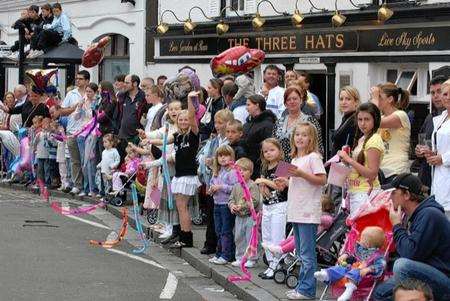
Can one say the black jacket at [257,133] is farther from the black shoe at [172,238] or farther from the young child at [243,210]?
the black shoe at [172,238]

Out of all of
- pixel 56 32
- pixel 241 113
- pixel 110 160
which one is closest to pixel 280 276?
pixel 241 113

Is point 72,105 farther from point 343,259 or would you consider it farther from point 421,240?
point 421,240

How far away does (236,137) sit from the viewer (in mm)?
12141

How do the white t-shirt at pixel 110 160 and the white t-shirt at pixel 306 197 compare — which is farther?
the white t-shirt at pixel 110 160

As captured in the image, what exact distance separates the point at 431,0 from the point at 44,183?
8707 mm

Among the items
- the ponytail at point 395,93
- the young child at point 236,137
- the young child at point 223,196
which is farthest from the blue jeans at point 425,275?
the young child at point 236,137

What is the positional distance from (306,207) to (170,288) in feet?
6.36

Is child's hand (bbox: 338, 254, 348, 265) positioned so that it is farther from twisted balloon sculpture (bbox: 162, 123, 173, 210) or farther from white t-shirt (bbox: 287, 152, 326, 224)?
twisted balloon sculpture (bbox: 162, 123, 173, 210)

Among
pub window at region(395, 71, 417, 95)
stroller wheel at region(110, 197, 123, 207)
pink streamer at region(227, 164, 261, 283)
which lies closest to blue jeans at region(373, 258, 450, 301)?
pink streamer at region(227, 164, 261, 283)

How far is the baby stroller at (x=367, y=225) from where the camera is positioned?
900cm

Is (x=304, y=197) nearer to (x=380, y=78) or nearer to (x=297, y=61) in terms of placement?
(x=380, y=78)

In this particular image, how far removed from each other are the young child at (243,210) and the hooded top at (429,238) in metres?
3.54

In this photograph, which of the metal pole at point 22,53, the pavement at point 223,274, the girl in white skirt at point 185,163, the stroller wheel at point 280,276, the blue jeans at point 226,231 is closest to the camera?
the pavement at point 223,274

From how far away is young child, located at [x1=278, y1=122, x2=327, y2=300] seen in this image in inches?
389
